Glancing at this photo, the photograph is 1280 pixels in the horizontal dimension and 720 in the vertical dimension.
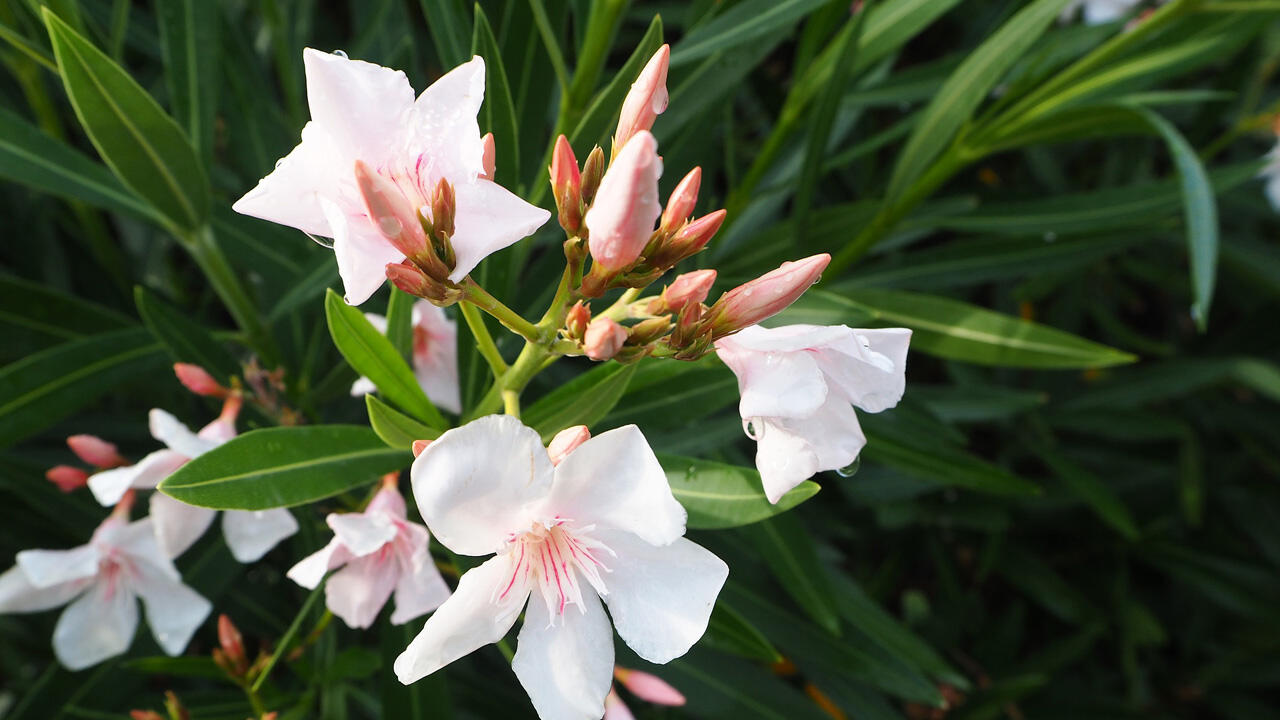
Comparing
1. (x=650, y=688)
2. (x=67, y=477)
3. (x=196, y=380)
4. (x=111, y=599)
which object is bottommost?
(x=650, y=688)

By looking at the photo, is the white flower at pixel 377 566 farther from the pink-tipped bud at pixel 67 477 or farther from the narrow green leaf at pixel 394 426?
the pink-tipped bud at pixel 67 477

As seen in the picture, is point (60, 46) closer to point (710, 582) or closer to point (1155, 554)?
point (710, 582)

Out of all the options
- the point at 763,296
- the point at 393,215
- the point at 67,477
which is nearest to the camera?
the point at 393,215

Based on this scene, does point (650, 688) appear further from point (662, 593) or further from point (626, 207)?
point (626, 207)

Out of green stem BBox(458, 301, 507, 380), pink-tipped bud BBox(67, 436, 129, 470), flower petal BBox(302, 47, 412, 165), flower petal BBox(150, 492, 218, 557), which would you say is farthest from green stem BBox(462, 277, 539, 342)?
pink-tipped bud BBox(67, 436, 129, 470)

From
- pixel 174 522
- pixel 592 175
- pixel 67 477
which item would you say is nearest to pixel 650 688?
pixel 174 522

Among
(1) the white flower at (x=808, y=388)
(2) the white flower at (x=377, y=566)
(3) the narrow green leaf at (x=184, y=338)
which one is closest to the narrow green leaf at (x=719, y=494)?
(1) the white flower at (x=808, y=388)

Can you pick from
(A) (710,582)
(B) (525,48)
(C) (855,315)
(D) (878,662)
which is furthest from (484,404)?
(D) (878,662)
